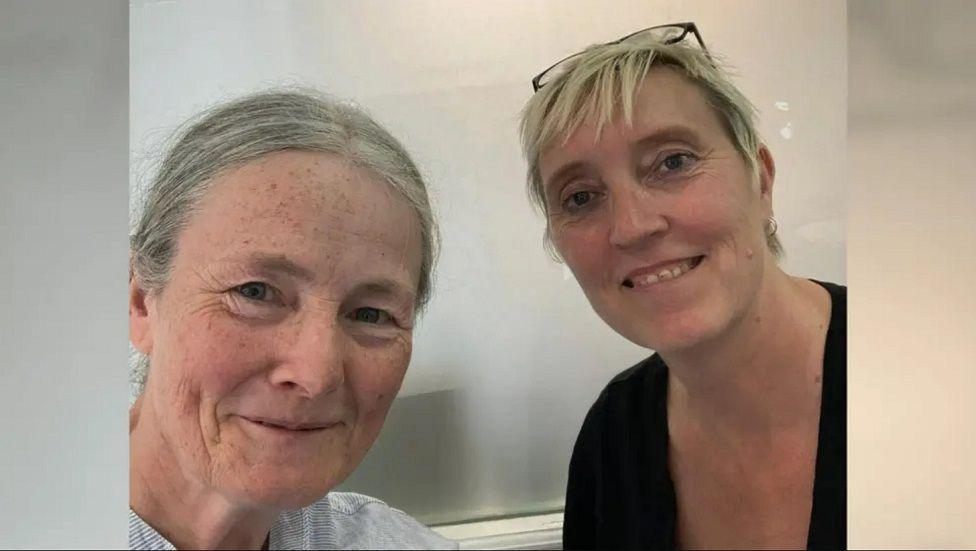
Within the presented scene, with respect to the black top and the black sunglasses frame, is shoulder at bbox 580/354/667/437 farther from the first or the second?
the black sunglasses frame

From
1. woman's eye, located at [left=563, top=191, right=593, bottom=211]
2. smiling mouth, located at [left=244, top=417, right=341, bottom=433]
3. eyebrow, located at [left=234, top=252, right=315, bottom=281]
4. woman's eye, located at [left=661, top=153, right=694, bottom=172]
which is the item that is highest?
woman's eye, located at [left=661, top=153, right=694, bottom=172]

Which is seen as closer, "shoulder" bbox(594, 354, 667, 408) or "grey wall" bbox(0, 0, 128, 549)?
"shoulder" bbox(594, 354, 667, 408)

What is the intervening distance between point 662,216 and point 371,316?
20.3 inches

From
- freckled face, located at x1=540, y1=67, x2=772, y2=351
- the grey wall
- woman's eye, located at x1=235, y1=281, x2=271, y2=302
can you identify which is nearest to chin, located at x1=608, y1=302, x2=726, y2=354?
freckled face, located at x1=540, y1=67, x2=772, y2=351

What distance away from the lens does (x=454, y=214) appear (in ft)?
4.86

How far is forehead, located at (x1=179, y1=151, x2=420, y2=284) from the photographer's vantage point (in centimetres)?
142

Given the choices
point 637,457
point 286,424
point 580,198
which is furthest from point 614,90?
point 286,424

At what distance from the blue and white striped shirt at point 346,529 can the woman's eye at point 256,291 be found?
1.19 feet

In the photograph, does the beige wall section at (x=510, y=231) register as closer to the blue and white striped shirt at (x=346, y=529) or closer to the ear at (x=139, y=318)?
the blue and white striped shirt at (x=346, y=529)

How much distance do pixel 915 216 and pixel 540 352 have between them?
28.8 inches

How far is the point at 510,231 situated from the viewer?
58.0 inches

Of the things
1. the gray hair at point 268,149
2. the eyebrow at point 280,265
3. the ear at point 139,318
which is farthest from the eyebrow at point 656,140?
the ear at point 139,318

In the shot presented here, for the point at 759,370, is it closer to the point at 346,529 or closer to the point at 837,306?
the point at 837,306

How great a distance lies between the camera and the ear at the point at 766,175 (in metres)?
1.46
